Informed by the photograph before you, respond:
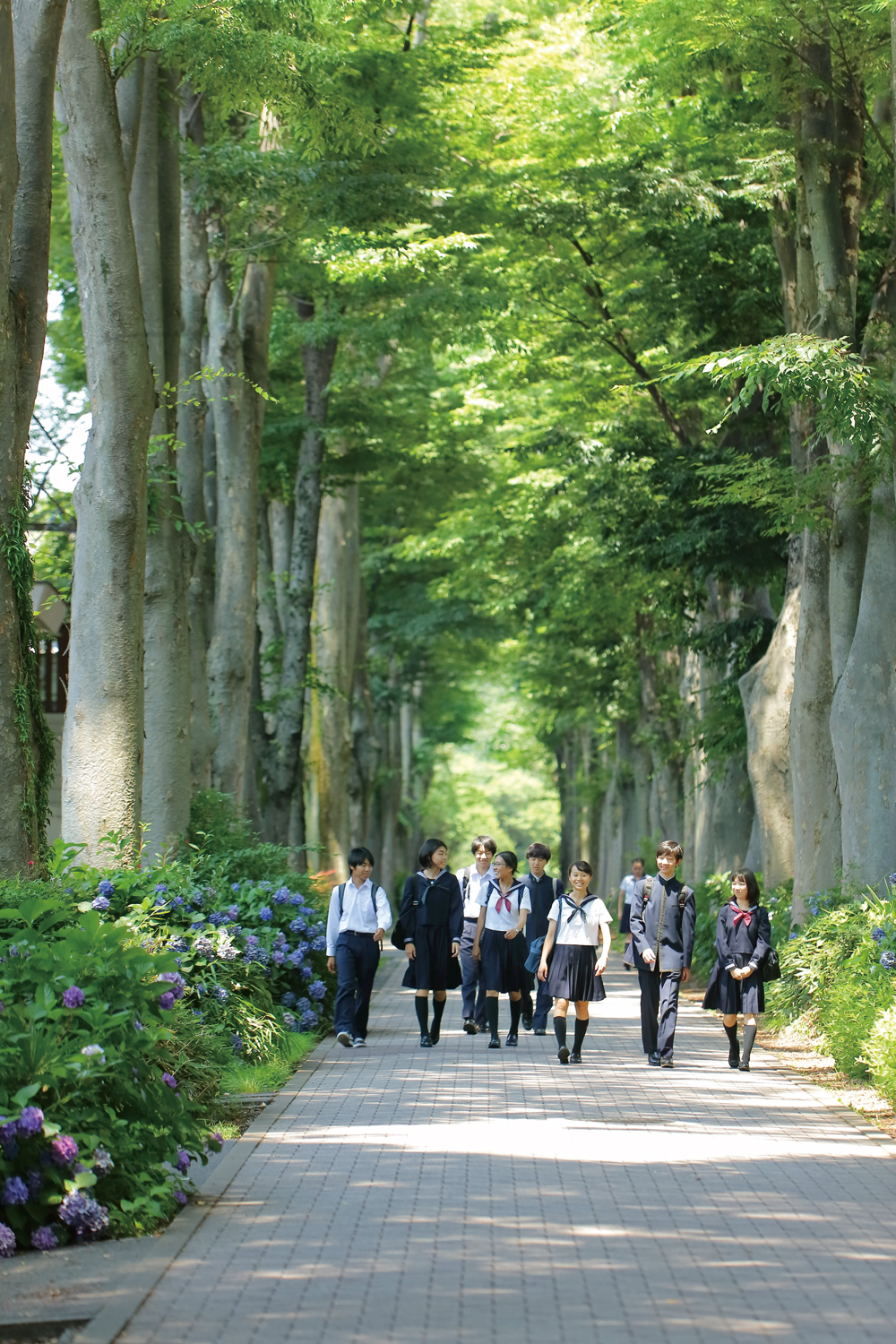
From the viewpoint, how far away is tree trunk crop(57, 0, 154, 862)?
11.6m

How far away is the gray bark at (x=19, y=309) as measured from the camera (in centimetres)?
903

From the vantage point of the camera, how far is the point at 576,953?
40.7 feet

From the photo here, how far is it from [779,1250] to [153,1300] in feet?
8.13

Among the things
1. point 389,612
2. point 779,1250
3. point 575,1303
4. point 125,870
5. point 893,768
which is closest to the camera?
point 575,1303

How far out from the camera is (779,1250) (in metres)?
6.26

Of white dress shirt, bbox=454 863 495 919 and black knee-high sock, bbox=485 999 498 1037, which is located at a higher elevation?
white dress shirt, bbox=454 863 495 919

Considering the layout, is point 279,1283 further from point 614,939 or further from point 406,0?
point 614,939

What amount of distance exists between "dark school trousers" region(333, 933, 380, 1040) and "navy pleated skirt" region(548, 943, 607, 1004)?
1.77 metres

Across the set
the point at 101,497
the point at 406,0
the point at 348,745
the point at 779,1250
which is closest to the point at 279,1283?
the point at 779,1250

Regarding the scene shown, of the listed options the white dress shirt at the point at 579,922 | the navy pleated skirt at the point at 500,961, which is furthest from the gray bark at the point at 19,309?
the navy pleated skirt at the point at 500,961

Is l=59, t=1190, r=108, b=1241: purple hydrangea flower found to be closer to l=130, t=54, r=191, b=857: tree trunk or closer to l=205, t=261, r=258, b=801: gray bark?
l=130, t=54, r=191, b=857: tree trunk

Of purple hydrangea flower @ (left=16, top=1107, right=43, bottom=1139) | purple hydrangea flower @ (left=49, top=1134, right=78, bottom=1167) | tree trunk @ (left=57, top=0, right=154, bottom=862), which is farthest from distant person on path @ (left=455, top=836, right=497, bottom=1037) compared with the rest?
purple hydrangea flower @ (left=16, top=1107, right=43, bottom=1139)

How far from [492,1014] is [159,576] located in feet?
16.1

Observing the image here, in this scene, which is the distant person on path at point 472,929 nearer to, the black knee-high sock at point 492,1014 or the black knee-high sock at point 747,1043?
the black knee-high sock at point 492,1014
